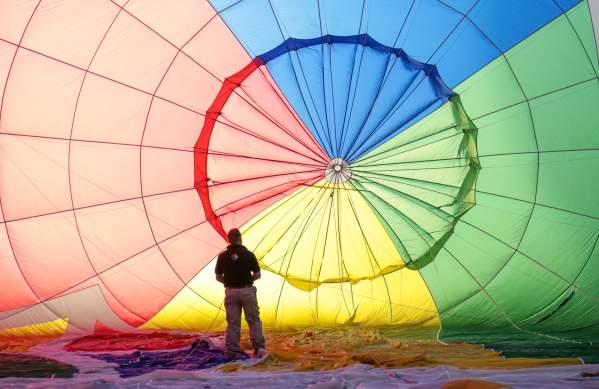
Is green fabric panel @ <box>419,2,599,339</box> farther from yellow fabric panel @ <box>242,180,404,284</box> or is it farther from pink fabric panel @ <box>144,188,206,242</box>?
pink fabric panel @ <box>144,188,206,242</box>

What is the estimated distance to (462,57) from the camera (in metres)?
5.77

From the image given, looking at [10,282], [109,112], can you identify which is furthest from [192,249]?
[10,282]

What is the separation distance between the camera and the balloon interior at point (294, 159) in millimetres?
5605

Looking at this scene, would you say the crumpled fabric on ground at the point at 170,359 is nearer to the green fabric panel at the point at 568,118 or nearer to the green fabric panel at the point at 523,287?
the green fabric panel at the point at 523,287

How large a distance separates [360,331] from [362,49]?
2221 millimetres

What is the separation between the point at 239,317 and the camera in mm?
5039

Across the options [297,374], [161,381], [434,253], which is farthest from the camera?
[434,253]

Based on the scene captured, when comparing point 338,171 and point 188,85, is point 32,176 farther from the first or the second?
point 338,171

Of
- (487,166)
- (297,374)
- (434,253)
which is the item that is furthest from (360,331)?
(297,374)

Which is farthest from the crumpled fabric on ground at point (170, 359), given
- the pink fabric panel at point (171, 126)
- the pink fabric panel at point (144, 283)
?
the pink fabric panel at point (171, 126)

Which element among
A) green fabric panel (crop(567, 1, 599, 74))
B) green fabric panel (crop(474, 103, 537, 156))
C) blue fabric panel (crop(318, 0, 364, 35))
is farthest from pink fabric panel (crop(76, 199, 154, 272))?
green fabric panel (crop(567, 1, 599, 74))

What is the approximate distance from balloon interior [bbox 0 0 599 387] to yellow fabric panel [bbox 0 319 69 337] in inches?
0.6

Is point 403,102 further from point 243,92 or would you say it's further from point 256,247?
point 256,247

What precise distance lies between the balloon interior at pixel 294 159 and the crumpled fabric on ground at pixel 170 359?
26 centimetres
